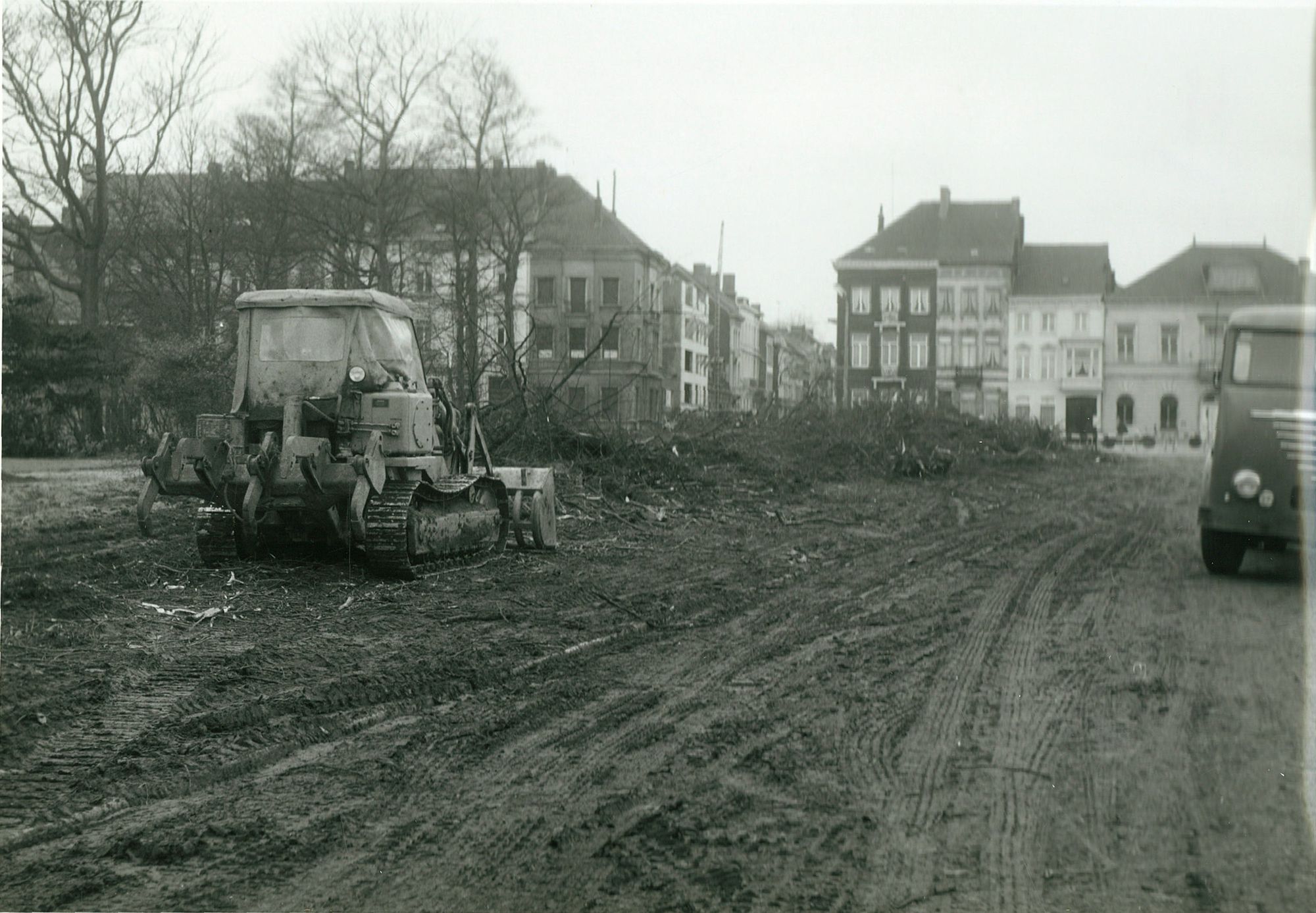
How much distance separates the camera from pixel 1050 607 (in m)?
9.26

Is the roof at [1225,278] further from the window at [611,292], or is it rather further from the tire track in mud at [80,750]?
the window at [611,292]

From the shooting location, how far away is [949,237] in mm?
32531

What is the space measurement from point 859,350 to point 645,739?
29549 mm

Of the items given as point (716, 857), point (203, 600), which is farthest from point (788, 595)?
point (716, 857)

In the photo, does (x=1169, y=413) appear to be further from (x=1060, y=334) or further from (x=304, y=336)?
(x=304, y=336)

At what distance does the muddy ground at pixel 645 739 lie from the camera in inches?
155

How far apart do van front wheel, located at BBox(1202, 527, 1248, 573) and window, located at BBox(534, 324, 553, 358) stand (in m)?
10.2

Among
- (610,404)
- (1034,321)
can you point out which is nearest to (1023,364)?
(1034,321)

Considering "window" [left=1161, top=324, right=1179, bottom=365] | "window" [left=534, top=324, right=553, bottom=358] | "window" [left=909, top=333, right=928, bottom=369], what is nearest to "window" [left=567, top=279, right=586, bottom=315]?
"window" [left=534, top=324, right=553, bottom=358]

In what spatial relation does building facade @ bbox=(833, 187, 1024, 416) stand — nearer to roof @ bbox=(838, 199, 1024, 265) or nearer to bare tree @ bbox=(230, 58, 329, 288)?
roof @ bbox=(838, 199, 1024, 265)

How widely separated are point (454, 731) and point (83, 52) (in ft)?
24.9

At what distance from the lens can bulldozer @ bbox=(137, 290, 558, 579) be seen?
9.64 meters

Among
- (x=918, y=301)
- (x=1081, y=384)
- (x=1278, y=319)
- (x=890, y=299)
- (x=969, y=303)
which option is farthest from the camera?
(x=918, y=301)

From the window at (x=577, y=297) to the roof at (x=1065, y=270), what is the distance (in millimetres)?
9362
